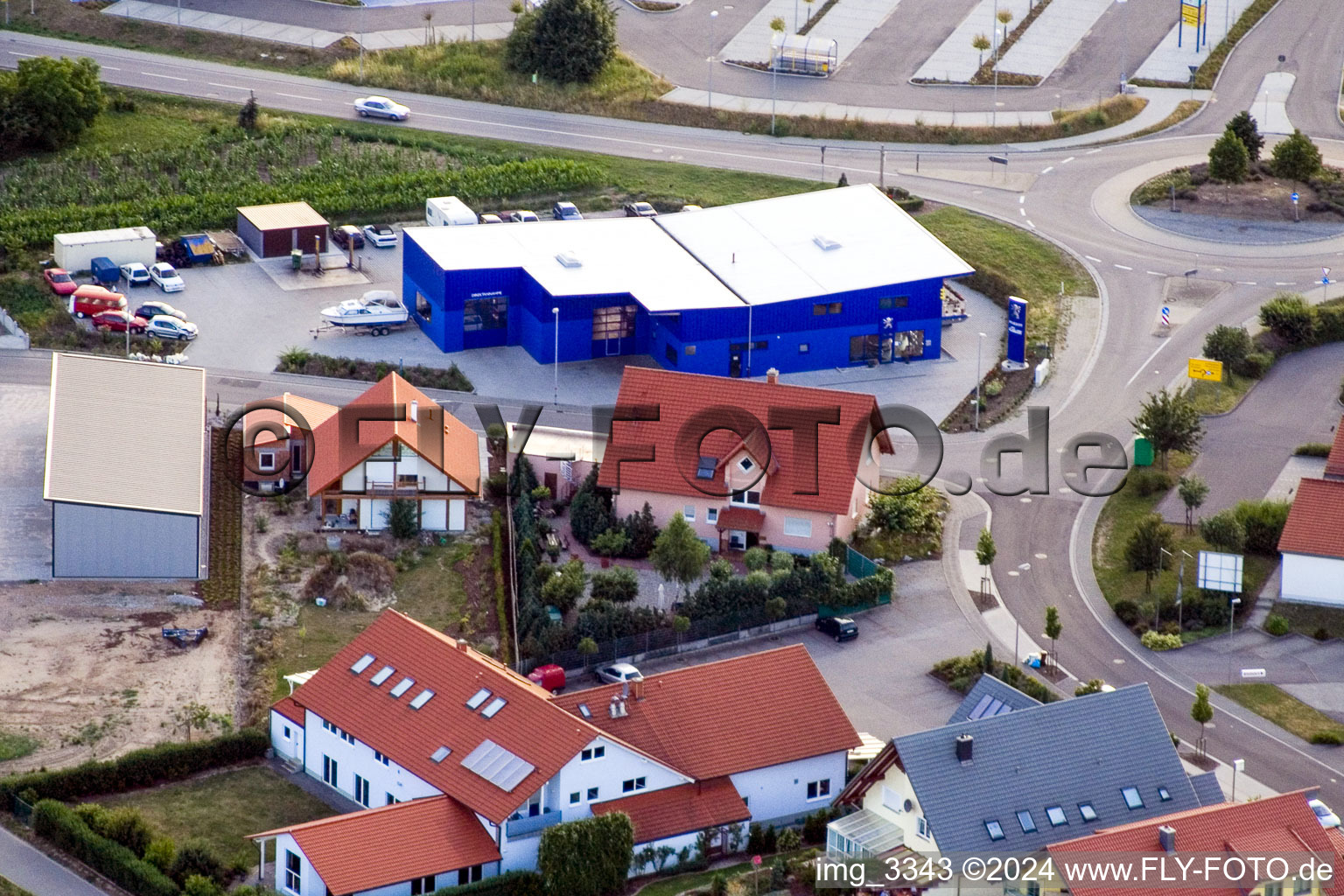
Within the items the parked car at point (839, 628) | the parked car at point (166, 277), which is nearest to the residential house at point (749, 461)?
the parked car at point (839, 628)

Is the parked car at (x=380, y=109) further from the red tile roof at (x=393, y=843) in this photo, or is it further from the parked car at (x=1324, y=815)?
the parked car at (x=1324, y=815)

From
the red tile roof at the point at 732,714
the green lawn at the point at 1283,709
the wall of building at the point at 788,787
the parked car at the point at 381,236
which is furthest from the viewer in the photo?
the parked car at the point at 381,236

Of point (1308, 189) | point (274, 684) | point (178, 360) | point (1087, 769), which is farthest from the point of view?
point (1308, 189)

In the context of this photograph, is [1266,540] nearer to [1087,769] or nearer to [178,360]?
[1087,769]

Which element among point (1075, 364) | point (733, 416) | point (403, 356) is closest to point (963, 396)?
point (1075, 364)

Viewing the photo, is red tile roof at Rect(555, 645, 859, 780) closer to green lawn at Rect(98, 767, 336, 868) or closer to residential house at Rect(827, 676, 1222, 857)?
residential house at Rect(827, 676, 1222, 857)
